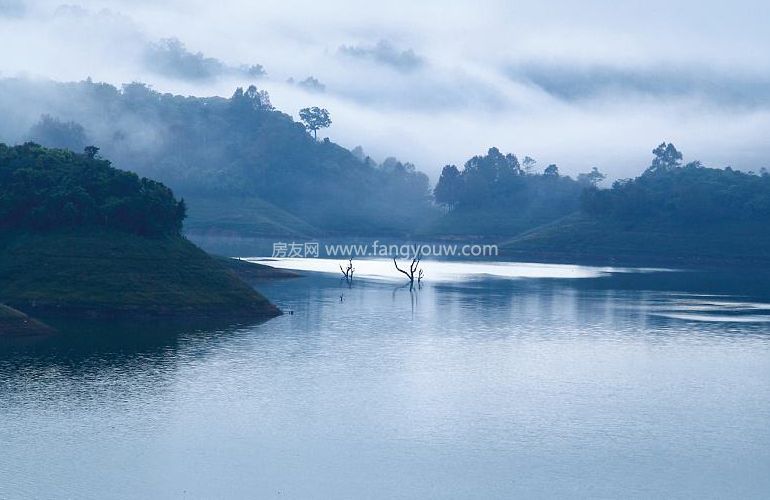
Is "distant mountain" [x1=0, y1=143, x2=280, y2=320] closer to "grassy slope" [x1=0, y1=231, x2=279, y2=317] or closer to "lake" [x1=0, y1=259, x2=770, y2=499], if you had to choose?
"grassy slope" [x1=0, y1=231, x2=279, y2=317]

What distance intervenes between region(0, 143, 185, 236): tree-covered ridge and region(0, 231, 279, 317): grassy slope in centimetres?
280

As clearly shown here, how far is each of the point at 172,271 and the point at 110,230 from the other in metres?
12.5

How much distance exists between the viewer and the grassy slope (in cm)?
11562

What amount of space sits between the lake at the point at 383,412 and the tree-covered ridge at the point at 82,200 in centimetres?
2529

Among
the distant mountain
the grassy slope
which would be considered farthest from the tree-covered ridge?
the grassy slope

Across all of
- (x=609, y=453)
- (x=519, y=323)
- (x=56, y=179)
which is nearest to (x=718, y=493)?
(x=609, y=453)

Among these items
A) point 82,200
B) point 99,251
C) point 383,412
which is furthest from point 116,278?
point 383,412

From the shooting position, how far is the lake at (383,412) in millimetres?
54688

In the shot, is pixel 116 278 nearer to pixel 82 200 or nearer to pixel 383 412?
pixel 82 200

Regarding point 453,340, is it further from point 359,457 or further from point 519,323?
point 359,457

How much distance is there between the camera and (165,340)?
102188mm

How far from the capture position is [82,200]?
12962 cm

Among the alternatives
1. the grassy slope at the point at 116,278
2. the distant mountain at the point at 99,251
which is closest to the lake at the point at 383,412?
the grassy slope at the point at 116,278

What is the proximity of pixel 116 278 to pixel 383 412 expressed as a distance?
59.2m
